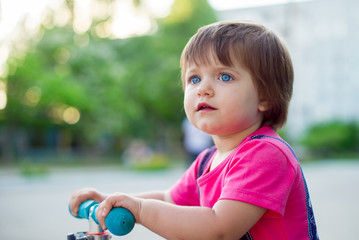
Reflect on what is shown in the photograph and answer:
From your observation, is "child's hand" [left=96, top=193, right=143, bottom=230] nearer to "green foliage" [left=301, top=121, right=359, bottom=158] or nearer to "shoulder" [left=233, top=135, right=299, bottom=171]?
"shoulder" [left=233, top=135, right=299, bottom=171]

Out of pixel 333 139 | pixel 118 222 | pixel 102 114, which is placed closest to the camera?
pixel 118 222

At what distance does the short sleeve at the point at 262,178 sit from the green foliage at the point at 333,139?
26.8m

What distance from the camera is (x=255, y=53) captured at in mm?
1406

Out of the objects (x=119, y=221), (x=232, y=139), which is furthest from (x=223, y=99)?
(x=119, y=221)

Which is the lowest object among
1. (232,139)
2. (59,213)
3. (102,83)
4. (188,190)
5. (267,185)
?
(59,213)

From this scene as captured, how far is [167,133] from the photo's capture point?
29.3 metres

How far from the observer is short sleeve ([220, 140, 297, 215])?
119 centimetres

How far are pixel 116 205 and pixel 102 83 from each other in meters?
20.3

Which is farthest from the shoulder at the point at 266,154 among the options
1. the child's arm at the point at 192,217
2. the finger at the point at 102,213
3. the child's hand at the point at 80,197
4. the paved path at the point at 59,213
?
the paved path at the point at 59,213

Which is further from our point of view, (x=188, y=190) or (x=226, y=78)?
(x=188, y=190)

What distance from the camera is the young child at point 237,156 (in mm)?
1183

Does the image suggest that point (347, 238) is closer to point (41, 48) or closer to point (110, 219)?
point (110, 219)

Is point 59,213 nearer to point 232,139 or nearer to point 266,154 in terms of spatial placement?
point 232,139

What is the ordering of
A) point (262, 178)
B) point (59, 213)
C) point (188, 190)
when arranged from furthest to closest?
point (59, 213) < point (188, 190) < point (262, 178)
